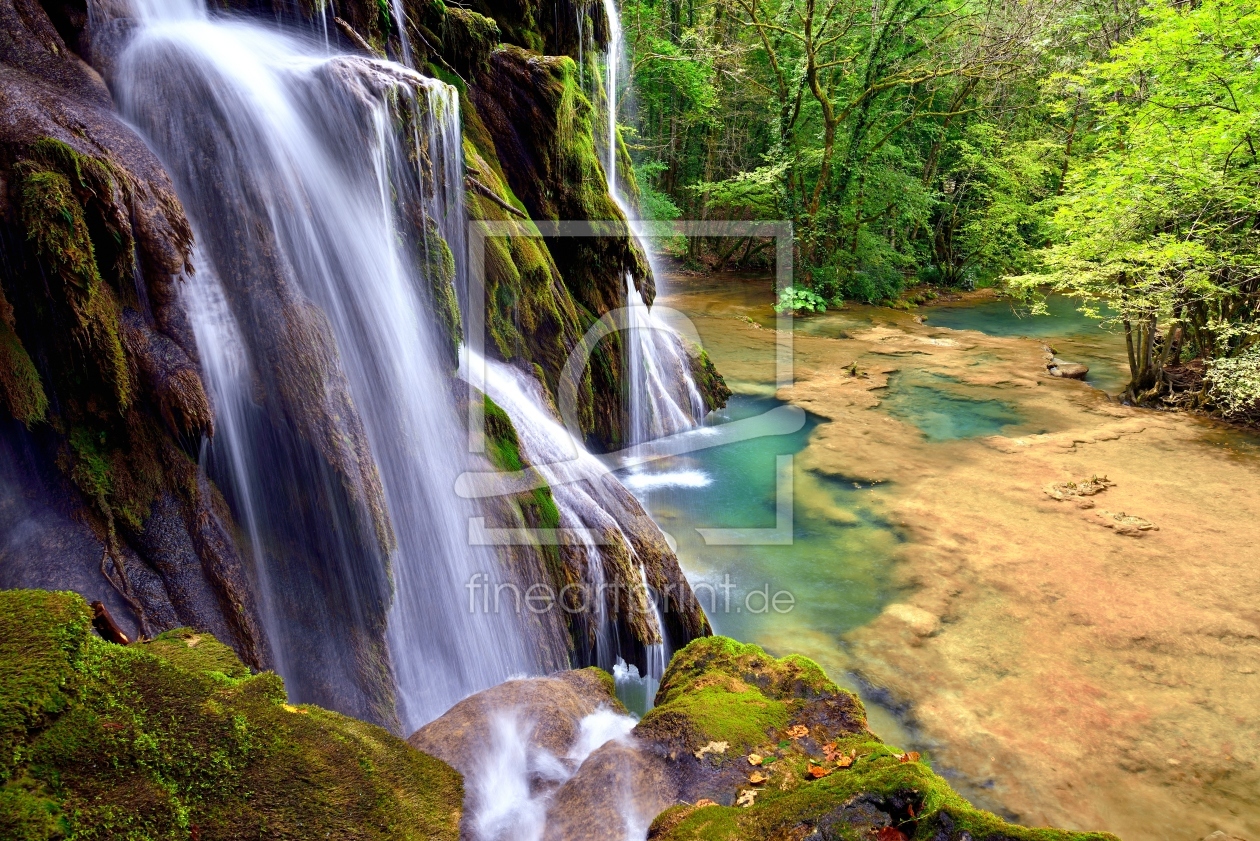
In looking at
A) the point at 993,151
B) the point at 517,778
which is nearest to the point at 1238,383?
the point at 517,778

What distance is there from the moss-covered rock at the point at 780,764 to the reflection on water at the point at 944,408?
928 cm

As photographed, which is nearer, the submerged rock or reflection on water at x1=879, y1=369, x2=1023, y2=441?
reflection on water at x1=879, y1=369, x2=1023, y2=441

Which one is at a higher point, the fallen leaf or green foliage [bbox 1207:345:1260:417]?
green foliage [bbox 1207:345:1260:417]

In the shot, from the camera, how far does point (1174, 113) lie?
11.5 metres

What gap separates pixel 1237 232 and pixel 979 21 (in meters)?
12.3

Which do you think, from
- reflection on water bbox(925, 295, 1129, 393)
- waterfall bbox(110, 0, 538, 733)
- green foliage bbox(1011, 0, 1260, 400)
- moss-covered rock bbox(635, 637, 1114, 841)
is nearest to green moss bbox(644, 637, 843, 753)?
moss-covered rock bbox(635, 637, 1114, 841)

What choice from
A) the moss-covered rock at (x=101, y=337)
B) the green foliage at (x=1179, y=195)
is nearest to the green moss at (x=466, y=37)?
the moss-covered rock at (x=101, y=337)

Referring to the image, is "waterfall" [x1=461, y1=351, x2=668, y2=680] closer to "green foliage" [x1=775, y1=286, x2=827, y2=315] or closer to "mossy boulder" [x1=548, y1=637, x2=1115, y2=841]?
"mossy boulder" [x1=548, y1=637, x2=1115, y2=841]

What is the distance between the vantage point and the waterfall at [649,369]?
11.2 m

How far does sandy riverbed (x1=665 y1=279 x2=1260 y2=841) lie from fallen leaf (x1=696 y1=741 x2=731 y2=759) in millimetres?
2908

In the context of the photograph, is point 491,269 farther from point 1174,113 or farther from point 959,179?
point 959,179

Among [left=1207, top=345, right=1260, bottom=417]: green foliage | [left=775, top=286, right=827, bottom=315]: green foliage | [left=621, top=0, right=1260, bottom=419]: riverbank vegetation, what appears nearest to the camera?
[left=1207, top=345, right=1260, bottom=417]: green foliage

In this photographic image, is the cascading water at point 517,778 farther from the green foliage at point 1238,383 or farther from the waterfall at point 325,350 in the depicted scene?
the green foliage at point 1238,383

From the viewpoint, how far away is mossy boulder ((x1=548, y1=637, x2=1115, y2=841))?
7.86 feet
